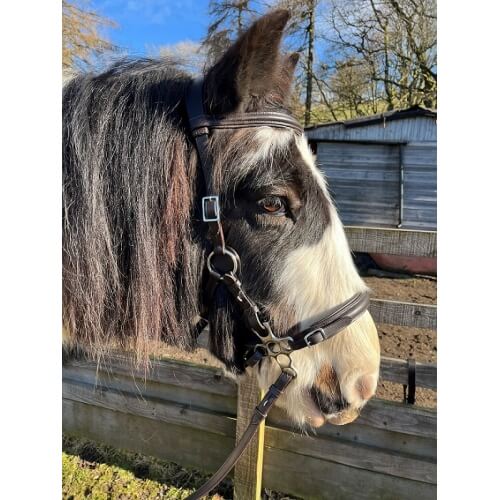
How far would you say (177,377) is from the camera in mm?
2066

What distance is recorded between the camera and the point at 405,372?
1.67 meters

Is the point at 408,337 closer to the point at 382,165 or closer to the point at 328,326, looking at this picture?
the point at 328,326

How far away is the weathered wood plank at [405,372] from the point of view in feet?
5.32

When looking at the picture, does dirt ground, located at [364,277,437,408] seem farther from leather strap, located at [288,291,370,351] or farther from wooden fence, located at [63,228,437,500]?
leather strap, located at [288,291,370,351]

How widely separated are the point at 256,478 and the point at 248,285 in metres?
1.33

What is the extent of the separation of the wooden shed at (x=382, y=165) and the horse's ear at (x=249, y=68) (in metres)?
5.46

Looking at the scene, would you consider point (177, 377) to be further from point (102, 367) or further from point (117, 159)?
point (117, 159)

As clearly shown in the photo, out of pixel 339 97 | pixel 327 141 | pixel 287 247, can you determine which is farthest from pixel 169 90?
pixel 327 141

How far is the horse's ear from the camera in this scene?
2.87 ft

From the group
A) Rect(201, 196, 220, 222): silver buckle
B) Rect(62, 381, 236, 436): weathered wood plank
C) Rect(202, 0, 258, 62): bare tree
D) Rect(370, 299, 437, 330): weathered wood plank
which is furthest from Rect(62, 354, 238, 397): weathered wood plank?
Rect(202, 0, 258, 62): bare tree

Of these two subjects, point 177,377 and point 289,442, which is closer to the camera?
point 289,442

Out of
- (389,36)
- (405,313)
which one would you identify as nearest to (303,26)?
(389,36)

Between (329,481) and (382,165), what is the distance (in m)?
6.41

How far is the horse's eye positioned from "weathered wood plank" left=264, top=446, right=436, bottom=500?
147 centimetres
